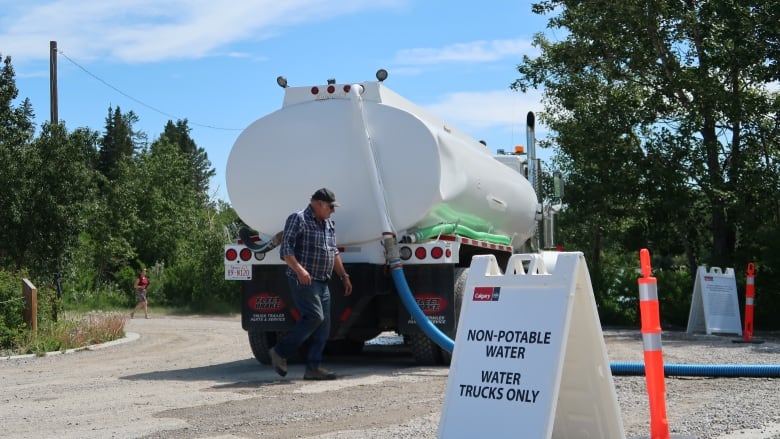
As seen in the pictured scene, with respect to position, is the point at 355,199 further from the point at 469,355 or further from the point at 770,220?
the point at 770,220

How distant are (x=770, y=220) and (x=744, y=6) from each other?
4.55m

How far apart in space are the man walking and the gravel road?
0.33m

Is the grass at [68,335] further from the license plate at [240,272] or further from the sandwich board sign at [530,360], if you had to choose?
the sandwich board sign at [530,360]

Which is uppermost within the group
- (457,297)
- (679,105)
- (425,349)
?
(679,105)

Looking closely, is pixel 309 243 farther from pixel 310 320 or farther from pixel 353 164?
pixel 353 164

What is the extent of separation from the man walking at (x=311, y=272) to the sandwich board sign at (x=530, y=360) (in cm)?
407

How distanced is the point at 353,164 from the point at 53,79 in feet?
49.9

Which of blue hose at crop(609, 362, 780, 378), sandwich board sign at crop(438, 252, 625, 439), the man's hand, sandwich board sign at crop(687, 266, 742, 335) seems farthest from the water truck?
sandwich board sign at crop(687, 266, 742, 335)

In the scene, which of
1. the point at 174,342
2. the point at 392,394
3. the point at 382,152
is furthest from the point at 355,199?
the point at 174,342

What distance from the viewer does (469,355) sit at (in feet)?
19.0

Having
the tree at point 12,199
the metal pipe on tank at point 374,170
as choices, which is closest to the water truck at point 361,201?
the metal pipe on tank at point 374,170

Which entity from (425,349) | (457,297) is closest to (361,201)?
(457,297)

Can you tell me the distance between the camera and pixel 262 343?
11.3m

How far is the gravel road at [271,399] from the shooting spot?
22.4ft
